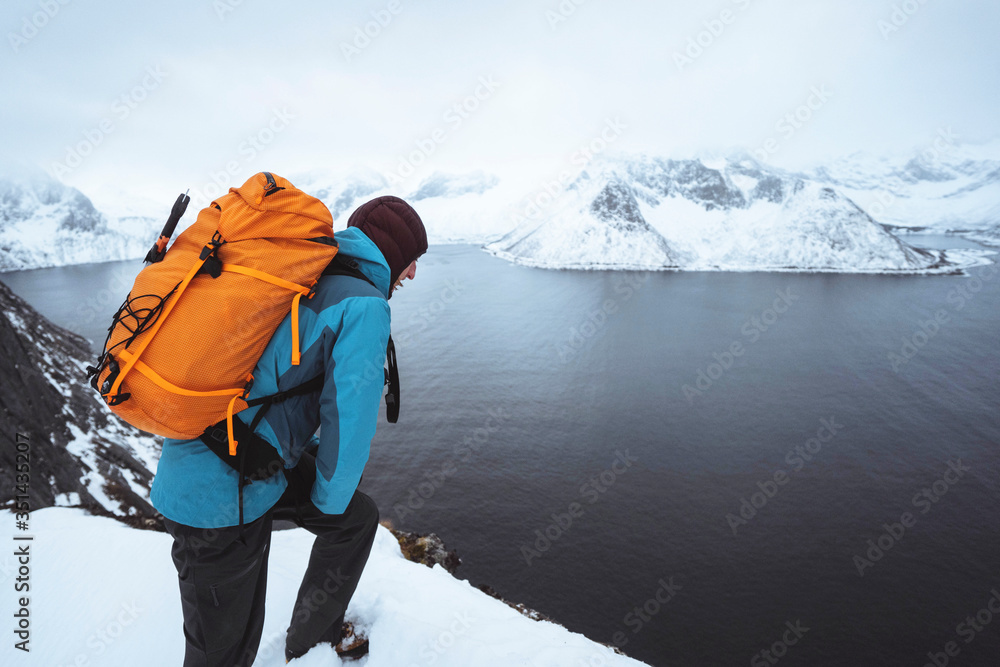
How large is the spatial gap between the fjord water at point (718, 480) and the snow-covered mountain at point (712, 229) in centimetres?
5233

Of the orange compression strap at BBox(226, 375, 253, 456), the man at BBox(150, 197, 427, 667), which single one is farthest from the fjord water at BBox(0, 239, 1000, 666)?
the orange compression strap at BBox(226, 375, 253, 456)

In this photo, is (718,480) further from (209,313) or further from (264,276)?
(209,313)

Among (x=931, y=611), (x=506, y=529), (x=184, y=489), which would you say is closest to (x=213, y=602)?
(x=184, y=489)

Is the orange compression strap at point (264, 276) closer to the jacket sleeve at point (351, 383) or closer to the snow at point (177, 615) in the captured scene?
the jacket sleeve at point (351, 383)

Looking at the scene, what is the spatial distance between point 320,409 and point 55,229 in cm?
22178

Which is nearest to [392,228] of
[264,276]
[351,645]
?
[264,276]

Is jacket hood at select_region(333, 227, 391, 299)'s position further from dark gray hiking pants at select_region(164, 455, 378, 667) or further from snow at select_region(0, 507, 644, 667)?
snow at select_region(0, 507, 644, 667)

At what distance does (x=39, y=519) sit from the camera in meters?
6.63

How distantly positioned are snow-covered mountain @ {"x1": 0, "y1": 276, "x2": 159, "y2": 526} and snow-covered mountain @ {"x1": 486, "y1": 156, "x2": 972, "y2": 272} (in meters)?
94.7

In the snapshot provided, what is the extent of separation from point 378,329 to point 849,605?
2347cm

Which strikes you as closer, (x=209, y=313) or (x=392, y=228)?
(x=209, y=313)

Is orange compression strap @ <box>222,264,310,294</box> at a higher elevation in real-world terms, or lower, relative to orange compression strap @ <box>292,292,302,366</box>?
higher

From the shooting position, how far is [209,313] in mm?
2018

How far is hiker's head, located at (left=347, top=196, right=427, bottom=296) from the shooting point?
2.93 m
